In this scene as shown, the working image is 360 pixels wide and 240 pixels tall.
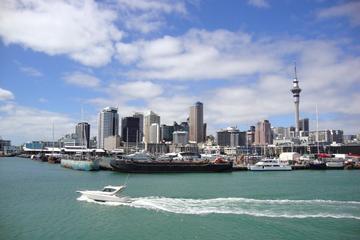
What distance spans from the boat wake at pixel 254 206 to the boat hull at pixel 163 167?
45146 mm

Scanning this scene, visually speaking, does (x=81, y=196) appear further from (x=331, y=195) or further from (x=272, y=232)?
(x=331, y=195)

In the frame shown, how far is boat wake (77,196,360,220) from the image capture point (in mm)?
36906

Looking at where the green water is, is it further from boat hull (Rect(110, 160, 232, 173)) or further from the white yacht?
the white yacht

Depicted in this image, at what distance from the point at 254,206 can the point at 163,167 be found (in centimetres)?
5445

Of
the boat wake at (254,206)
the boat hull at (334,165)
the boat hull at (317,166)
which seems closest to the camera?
the boat wake at (254,206)

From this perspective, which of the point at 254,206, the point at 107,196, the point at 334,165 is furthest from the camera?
the point at 334,165

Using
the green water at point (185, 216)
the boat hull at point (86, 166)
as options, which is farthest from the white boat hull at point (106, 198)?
the boat hull at point (86, 166)

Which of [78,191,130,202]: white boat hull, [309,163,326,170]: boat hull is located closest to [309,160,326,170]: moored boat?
[309,163,326,170]: boat hull

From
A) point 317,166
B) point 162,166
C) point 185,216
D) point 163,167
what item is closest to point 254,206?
point 185,216

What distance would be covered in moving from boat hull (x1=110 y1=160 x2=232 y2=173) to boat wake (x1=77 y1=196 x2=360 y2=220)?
45.1 metres

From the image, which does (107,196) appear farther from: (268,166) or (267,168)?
(268,166)

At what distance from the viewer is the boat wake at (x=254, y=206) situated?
3691 cm

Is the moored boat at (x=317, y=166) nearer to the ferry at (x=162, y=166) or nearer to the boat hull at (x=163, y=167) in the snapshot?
the ferry at (x=162, y=166)

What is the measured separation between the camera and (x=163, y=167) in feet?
308
